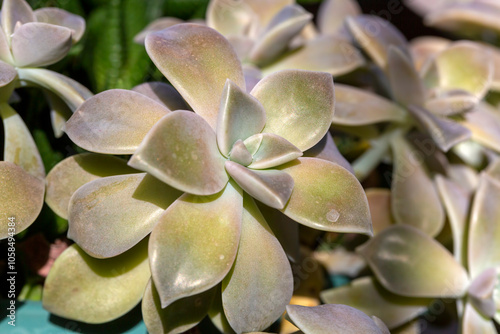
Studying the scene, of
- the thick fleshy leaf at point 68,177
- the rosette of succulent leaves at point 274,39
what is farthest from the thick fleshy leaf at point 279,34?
the thick fleshy leaf at point 68,177

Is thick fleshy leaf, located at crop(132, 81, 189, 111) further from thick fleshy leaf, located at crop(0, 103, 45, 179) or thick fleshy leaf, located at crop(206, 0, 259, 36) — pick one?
thick fleshy leaf, located at crop(206, 0, 259, 36)

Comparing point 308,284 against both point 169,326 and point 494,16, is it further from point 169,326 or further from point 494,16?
point 494,16

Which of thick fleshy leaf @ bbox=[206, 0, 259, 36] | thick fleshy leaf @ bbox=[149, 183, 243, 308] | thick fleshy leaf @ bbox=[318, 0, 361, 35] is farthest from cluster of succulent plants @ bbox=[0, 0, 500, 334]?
thick fleshy leaf @ bbox=[318, 0, 361, 35]

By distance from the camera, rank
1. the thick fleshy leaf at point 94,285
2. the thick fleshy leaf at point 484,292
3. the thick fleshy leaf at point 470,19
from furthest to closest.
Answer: the thick fleshy leaf at point 470,19 → the thick fleshy leaf at point 484,292 → the thick fleshy leaf at point 94,285

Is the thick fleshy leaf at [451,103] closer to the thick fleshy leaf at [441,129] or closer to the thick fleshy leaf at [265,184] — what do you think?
the thick fleshy leaf at [441,129]

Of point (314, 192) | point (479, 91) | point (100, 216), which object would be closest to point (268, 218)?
point (314, 192)

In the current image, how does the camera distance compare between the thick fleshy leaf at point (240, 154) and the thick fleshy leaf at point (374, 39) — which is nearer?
the thick fleshy leaf at point (240, 154)

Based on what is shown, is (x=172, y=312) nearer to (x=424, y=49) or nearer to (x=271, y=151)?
(x=271, y=151)
